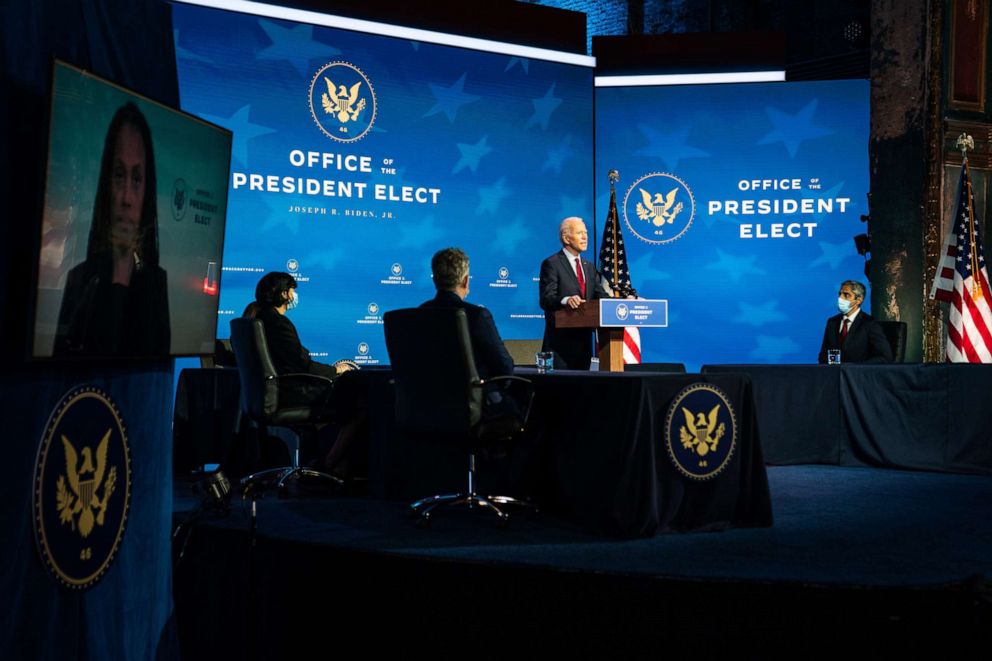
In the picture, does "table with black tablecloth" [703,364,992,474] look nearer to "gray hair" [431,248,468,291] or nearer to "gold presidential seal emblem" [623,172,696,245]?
"gray hair" [431,248,468,291]

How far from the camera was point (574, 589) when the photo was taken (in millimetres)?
2947

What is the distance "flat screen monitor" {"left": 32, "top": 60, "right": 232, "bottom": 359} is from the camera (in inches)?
73.2

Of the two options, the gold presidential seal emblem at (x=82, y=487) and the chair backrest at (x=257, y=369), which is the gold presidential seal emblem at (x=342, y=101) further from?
the gold presidential seal emblem at (x=82, y=487)

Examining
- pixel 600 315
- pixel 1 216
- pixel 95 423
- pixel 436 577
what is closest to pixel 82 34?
pixel 1 216

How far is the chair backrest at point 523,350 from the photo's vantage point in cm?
842

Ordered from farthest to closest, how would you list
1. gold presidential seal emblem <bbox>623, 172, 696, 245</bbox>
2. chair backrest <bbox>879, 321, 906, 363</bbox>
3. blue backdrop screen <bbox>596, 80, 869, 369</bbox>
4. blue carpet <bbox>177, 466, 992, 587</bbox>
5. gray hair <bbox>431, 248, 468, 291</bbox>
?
gold presidential seal emblem <bbox>623, 172, 696, 245</bbox> → blue backdrop screen <bbox>596, 80, 869, 369</bbox> → chair backrest <bbox>879, 321, 906, 363</bbox> → gray hair <bbox>431, 248, 468, 291</bbox> → blue carpet <bbox>177, 466, 992, 587</bbox>

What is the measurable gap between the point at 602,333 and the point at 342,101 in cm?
416

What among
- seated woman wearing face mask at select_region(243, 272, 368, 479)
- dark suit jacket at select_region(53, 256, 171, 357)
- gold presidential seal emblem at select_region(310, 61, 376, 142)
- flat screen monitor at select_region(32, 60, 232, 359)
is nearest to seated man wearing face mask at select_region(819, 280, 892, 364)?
seated woman wearing face mask at select_region(243, 272, 368, 479)

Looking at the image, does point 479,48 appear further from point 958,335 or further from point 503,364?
point 503,364

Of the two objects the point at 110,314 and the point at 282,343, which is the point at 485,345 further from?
the point at 110,314

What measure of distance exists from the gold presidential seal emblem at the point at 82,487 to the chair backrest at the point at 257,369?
271 cm

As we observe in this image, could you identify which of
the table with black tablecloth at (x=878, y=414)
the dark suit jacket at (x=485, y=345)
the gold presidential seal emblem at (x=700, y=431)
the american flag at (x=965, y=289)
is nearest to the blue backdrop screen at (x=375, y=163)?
the table with black tablecloth at (x=878, y=414)

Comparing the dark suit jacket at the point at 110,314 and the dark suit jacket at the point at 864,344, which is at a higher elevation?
the dark suit jacket at the point at 864,344

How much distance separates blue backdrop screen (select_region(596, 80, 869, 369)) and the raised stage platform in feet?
16.1
